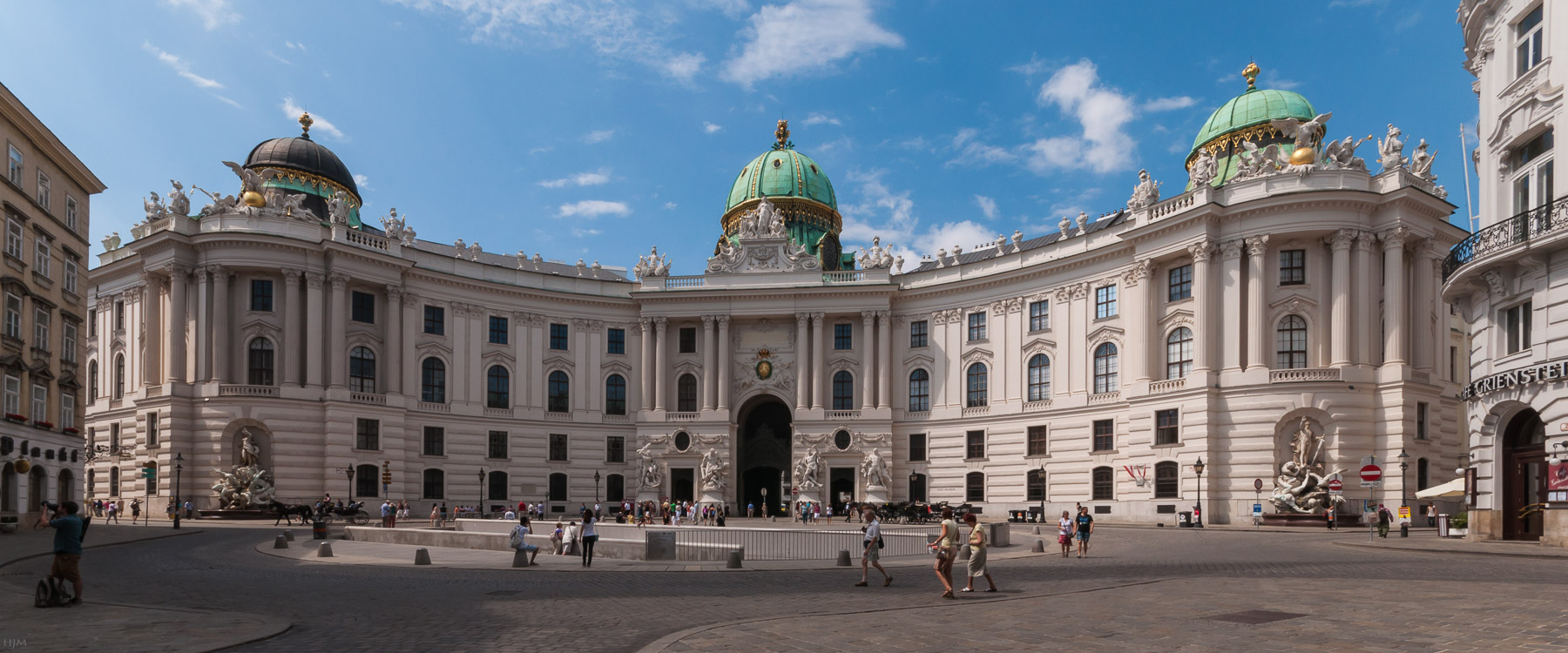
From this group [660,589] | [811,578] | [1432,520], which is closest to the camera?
[660,589]

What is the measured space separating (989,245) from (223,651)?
65.9 m

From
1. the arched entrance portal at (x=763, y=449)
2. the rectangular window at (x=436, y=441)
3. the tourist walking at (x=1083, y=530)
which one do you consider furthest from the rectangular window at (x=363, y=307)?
the tourist walking at (x=1083, y=530)

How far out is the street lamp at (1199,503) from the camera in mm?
47688

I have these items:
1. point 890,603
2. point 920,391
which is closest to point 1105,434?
point 920,391

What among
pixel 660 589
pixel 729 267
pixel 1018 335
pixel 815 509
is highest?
pixel 729 267

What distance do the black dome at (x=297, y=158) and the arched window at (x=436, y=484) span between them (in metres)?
20.5

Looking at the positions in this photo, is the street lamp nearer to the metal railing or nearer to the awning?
the awning

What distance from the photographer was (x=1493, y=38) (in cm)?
3238

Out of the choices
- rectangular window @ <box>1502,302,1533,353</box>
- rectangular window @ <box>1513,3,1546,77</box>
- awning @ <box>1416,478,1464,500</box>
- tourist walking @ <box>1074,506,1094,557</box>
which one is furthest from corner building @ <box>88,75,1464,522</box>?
tourist walking @ <box>1074,506,1094,557</box>

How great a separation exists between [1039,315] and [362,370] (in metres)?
40.2

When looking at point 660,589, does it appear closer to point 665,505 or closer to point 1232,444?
point 665,505

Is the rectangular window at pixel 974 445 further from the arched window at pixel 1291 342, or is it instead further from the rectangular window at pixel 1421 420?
the rectangular window at pixel 1421 420

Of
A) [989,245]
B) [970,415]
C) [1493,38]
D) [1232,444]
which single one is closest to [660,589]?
[1493,38]

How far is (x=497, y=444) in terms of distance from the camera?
6575 centimetres
